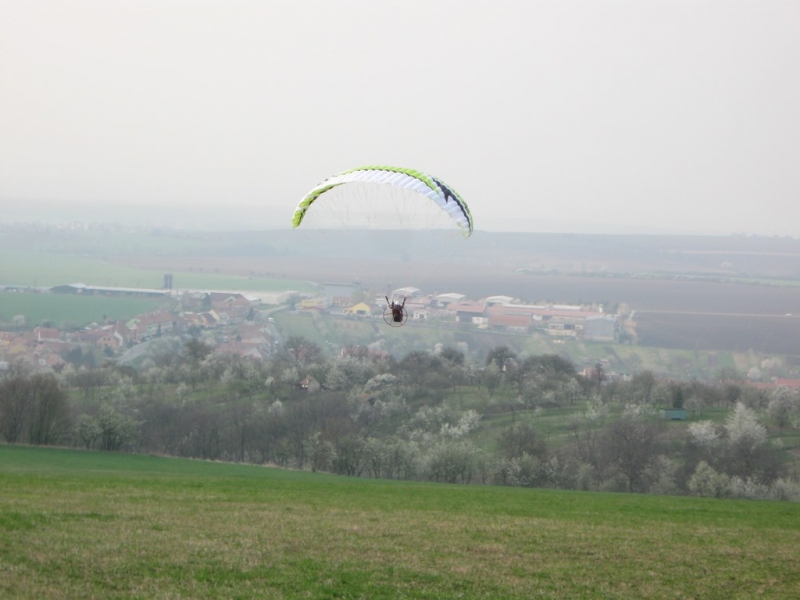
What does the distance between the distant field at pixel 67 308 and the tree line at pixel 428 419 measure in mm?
18514

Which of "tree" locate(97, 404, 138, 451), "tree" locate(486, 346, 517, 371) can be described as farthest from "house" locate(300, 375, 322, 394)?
"tree" locate(97, 404, 138, 451)

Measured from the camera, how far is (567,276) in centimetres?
10506

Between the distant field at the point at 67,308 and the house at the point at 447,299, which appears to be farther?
the house at the point at 447,299

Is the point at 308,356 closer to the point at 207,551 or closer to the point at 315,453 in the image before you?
the point at 315,453

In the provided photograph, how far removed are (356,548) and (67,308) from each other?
266 ft

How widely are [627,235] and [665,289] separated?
27125 millimetres

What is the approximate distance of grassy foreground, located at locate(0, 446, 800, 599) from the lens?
9.39m

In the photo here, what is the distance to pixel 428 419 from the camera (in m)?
47.0

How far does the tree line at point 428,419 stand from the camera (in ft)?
115

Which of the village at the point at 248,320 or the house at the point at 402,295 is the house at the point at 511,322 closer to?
the village at the point at 248,320

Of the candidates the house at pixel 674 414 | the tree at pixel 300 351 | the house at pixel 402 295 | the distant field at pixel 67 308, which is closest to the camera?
the house at pixel 402 295

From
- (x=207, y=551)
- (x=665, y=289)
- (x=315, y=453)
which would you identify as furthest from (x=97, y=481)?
(x=665, y=289)

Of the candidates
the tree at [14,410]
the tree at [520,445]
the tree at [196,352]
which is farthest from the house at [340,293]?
the tree at [14,410]

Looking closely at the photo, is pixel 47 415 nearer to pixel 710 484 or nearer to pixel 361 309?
pixel 710 484
